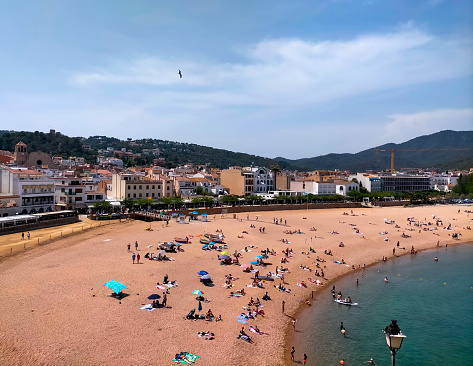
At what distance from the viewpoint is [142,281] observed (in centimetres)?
2339

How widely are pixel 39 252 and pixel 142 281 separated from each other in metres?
12.4

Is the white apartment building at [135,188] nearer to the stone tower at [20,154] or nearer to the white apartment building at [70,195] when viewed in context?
the white apartment building at [70,195]

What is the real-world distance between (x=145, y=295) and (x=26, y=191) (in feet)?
105

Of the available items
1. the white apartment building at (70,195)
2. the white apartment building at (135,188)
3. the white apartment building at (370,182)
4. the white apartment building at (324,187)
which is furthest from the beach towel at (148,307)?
the white apartment building at (370,182)

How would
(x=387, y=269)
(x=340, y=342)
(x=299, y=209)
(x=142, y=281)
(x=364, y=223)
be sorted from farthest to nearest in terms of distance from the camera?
(x=299, y=209)
(x=364, y=223)
(x=387, y=269)
(x=142, y=281)
(x=340, y=342)

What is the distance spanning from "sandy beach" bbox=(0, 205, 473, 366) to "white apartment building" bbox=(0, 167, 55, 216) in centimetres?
975

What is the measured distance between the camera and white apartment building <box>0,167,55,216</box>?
1689 inches

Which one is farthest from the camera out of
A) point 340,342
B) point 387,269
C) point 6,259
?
point 387,269

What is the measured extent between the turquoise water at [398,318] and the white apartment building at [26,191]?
38.3 meters

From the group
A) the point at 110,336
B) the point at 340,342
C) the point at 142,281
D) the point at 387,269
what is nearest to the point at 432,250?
the point at 387,269

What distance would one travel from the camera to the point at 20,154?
83.3m

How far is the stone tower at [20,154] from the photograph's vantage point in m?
82.5

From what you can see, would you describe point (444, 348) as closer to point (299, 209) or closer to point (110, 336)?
point (110, 336)

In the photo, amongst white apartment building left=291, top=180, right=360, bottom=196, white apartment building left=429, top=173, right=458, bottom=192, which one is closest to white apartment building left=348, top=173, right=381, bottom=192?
white apartment building left=291, top=180, right=360, bottom=196
